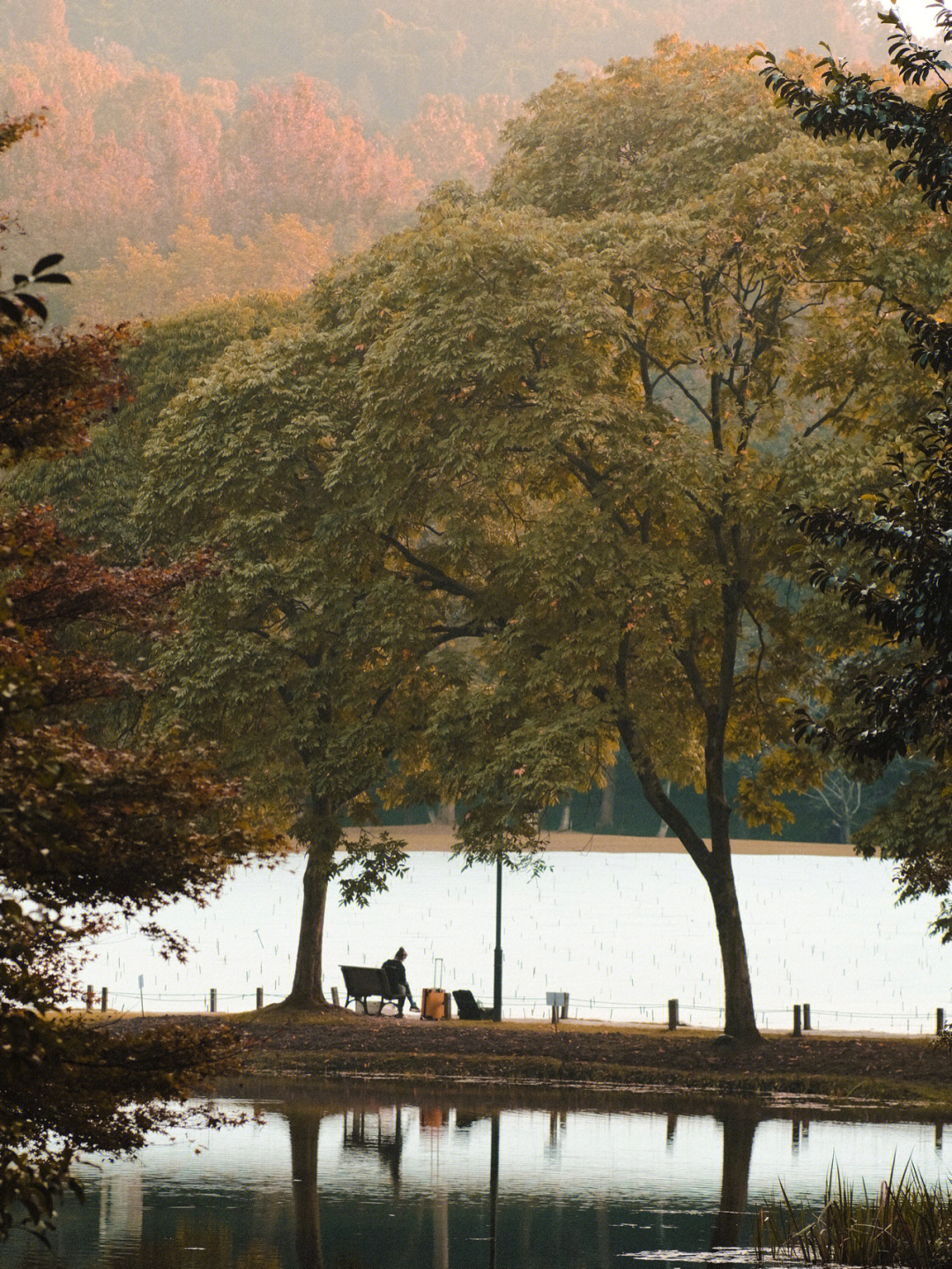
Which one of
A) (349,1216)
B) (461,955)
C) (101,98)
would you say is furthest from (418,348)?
(101,98)

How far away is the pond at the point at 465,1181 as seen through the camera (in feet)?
47.8

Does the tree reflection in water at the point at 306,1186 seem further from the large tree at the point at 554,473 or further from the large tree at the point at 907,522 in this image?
the large tree at the point at 554,473

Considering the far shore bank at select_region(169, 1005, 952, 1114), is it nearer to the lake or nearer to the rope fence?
the lake

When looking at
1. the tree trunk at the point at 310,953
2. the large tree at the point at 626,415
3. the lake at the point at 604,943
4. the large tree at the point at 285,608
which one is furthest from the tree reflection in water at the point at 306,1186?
the tree trunk at the point at 310,953

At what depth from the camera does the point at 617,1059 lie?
2750cm

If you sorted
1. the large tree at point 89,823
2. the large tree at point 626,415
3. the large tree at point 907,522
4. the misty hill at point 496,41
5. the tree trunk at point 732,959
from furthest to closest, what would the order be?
the misty hill at point 496,41
the tree trunk at point 732,959
the large tree at point 626,415
the large tree at point 89,823
the large tree at point 907,522

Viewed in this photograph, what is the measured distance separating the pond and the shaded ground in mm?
1653

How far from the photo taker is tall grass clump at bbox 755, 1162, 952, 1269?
13.4 meters

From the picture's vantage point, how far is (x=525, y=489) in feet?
99.3

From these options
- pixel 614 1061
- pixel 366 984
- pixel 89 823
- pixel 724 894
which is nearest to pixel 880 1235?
pixel 89 823

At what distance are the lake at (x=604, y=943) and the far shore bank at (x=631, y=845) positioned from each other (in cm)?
63

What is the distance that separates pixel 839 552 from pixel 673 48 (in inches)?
435

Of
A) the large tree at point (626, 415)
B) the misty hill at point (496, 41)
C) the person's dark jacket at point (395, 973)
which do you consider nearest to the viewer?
the large tree at point (626, 415)

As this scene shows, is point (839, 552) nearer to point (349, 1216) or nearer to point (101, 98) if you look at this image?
point (349, 1216)
